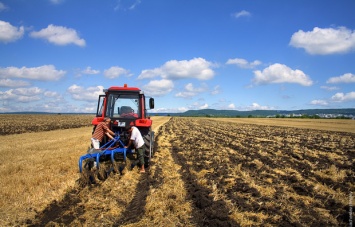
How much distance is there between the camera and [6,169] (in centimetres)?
857

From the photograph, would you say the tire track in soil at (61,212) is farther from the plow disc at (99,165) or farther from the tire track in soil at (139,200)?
the plow disc at (99,165)

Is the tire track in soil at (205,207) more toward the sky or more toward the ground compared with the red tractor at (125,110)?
more toward the ground

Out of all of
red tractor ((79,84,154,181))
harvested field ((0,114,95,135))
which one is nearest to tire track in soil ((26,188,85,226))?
red tractor ((79,84,154,181))

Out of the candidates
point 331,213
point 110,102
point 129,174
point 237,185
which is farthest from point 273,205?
point 110,102

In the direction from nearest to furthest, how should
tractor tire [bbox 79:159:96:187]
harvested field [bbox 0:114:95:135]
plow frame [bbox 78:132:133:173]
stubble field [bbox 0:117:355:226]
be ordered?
stubble field [bbox 0:117:355:226] < tractor tire [bbox 79:159:96:187] < plow frame [bbox 78:132:133:173] < harvested field [bbox 0:114:95:135]

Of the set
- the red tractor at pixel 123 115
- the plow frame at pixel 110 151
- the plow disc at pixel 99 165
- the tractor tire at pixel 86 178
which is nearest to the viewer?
the tractor tire at pixel 86 178

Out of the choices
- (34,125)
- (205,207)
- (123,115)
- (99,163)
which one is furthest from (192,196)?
(34,125)

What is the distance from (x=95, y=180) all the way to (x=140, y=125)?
7.95 ft

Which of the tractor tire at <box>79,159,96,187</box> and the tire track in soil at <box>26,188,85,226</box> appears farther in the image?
the tractor tire at <box>79,159,96,187</box>

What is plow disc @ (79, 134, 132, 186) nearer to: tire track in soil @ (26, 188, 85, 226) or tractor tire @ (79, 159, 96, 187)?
tractor tire @ (79, 159, 96, 187)

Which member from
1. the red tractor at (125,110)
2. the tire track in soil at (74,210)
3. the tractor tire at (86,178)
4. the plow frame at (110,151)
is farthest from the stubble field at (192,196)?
the red tractor at (125,110)

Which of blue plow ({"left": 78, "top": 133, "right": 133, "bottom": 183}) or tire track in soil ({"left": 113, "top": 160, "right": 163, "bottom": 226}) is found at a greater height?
blue plow ({"left": 78, "top": 133, "right": 133, "bottom": 183})

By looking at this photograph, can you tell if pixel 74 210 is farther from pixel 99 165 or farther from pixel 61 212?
pixel 99 165

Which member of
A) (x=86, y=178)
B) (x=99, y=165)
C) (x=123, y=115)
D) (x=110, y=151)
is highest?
(x=123, y=115)
